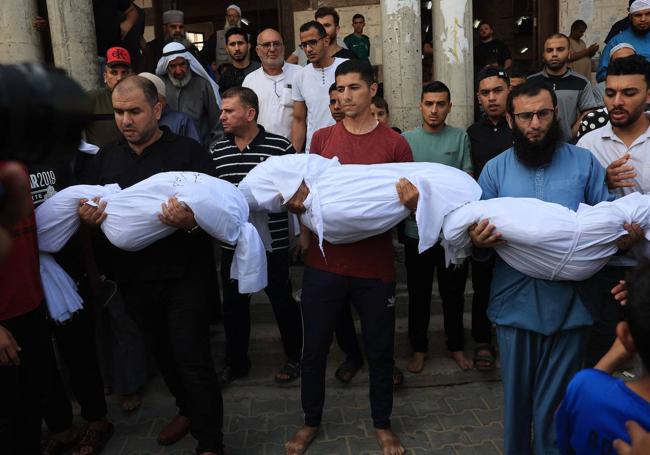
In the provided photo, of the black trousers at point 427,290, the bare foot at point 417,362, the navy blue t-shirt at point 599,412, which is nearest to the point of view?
the navy blue t-shirt at point 599,412

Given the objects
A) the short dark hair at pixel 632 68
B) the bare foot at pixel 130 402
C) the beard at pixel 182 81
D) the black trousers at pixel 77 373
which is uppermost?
the beard at pixel 182 81

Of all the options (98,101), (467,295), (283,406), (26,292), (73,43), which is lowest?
(283,406)

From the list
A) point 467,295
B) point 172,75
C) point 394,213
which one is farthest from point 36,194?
point 467,295

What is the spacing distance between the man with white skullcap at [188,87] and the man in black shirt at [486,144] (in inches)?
94.0

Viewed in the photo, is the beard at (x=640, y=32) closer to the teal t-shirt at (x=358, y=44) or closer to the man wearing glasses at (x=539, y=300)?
the teal t-shirt at (x=358, y=44)

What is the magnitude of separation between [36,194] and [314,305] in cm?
165

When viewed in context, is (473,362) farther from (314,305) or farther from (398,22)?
(398,22)

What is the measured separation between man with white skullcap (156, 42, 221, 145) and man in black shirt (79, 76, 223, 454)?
1960 mm

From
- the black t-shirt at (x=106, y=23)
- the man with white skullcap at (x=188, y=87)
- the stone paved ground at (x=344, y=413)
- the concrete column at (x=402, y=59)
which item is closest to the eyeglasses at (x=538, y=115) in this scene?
the stone paved ground at (x=344, y=413)

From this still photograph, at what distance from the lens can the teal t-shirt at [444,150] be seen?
3.97 meters

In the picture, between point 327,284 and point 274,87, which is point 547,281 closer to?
point 327,284

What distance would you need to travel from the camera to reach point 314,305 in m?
3.10

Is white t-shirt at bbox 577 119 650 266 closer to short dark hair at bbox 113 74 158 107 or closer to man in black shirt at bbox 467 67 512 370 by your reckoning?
man in black shirt at bbox 467 67 512 370

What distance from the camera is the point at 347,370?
4090mm
